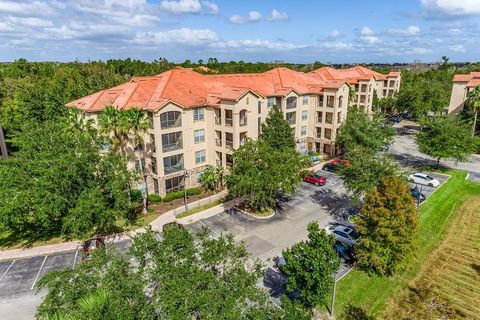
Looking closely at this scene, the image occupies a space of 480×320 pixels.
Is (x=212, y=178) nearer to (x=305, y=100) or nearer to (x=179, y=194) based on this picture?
(x=179, y=194)

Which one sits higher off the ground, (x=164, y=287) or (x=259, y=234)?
(x=164, y=287)

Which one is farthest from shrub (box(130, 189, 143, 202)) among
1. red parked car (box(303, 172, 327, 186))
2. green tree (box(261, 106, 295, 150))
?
red parked car (box(303, 172, 327, 186))

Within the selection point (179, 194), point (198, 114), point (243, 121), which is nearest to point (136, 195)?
point (179, 194)

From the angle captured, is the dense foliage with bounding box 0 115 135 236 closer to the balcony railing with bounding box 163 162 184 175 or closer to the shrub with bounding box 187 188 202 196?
the balcony railing with bounding box 163 162 184 175

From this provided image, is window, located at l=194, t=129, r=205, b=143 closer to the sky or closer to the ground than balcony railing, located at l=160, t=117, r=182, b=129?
closer to the ground

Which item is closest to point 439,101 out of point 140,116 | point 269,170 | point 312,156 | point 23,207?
point 312,156

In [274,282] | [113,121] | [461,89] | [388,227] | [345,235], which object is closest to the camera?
[388,227]
